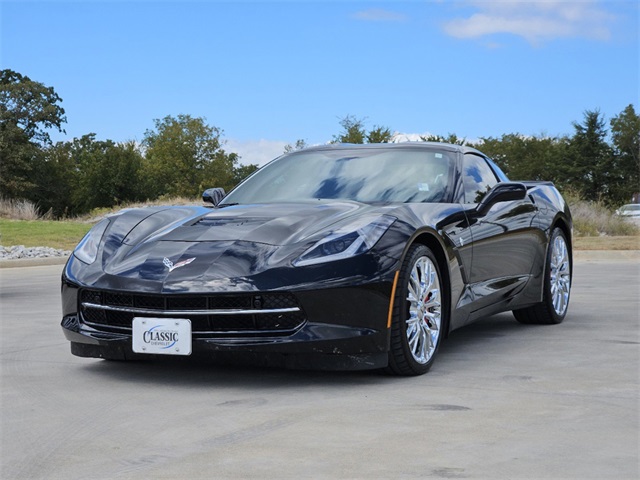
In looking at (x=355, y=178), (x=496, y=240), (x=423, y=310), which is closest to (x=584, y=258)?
(x=496, y=240)

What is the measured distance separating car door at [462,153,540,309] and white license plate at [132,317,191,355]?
2.10 m

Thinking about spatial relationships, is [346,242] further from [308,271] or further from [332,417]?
[332,417]

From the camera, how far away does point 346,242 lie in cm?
516

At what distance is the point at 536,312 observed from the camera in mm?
7773

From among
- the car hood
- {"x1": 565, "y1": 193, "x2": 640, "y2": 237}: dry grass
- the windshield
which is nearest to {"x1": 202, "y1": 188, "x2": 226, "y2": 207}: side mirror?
the windshield

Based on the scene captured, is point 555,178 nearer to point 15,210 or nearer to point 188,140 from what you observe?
point 188,140

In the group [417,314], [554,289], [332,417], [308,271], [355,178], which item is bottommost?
[332,417]

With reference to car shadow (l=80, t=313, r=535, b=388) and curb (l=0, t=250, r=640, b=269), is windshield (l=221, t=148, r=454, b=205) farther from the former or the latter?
curb (l=0, t=250, r=640, b=269)

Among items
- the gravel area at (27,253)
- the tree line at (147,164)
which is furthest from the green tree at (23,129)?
the gravel area at (27,253)

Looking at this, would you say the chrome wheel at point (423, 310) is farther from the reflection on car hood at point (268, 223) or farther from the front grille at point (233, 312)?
the front grille at point (233, 312)

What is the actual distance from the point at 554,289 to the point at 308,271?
3.50 m

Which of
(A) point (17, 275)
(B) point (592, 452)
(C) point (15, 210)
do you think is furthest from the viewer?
(C) point (15, 210)

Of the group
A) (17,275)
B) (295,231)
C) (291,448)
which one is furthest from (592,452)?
(17,275)

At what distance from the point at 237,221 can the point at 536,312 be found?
318 cm
